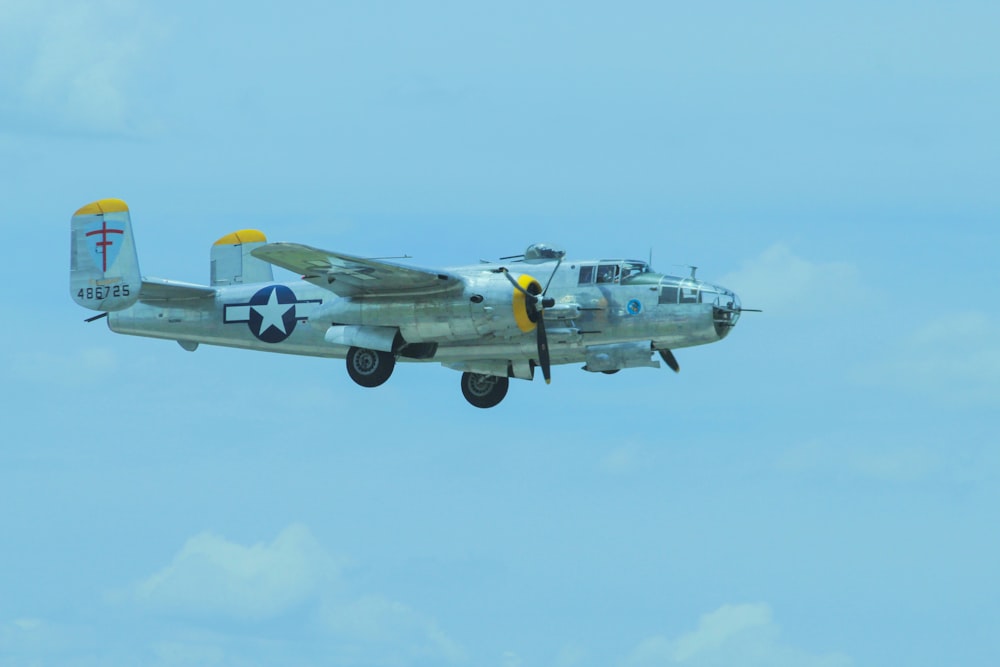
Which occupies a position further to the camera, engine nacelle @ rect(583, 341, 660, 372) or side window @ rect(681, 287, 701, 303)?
engine nacelle @ rect(583, 341, 660, 372)

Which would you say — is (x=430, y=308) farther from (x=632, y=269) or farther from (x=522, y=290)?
(x=632, y=269)

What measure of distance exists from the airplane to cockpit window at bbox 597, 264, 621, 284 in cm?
3

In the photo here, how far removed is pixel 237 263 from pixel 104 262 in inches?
156

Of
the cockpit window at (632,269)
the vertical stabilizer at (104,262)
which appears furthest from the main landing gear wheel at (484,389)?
the vertical stabilizer at (104,262)

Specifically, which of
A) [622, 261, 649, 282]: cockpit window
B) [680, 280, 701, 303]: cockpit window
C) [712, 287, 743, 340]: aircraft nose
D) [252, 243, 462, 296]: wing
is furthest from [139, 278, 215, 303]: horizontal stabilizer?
[712, 287, 743, 340]: aircraft nose

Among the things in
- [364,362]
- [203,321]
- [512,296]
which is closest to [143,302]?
[203,321]

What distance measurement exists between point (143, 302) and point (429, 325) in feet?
26.1

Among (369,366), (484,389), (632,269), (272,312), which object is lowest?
(484,389)

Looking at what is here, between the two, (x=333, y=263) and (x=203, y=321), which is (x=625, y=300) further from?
(x=203, y=321)

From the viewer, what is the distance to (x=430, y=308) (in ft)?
129

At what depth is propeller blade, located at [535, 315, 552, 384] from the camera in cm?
3900

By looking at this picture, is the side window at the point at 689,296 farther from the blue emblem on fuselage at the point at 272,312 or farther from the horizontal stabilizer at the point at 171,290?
the horizontal stabilizer at the point at 171,290

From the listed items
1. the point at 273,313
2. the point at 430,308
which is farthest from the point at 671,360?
the point at 273,313

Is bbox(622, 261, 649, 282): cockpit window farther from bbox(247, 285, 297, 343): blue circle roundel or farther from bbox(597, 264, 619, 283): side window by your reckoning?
bbox(247, 285, 297, 343): blue circle roundel
